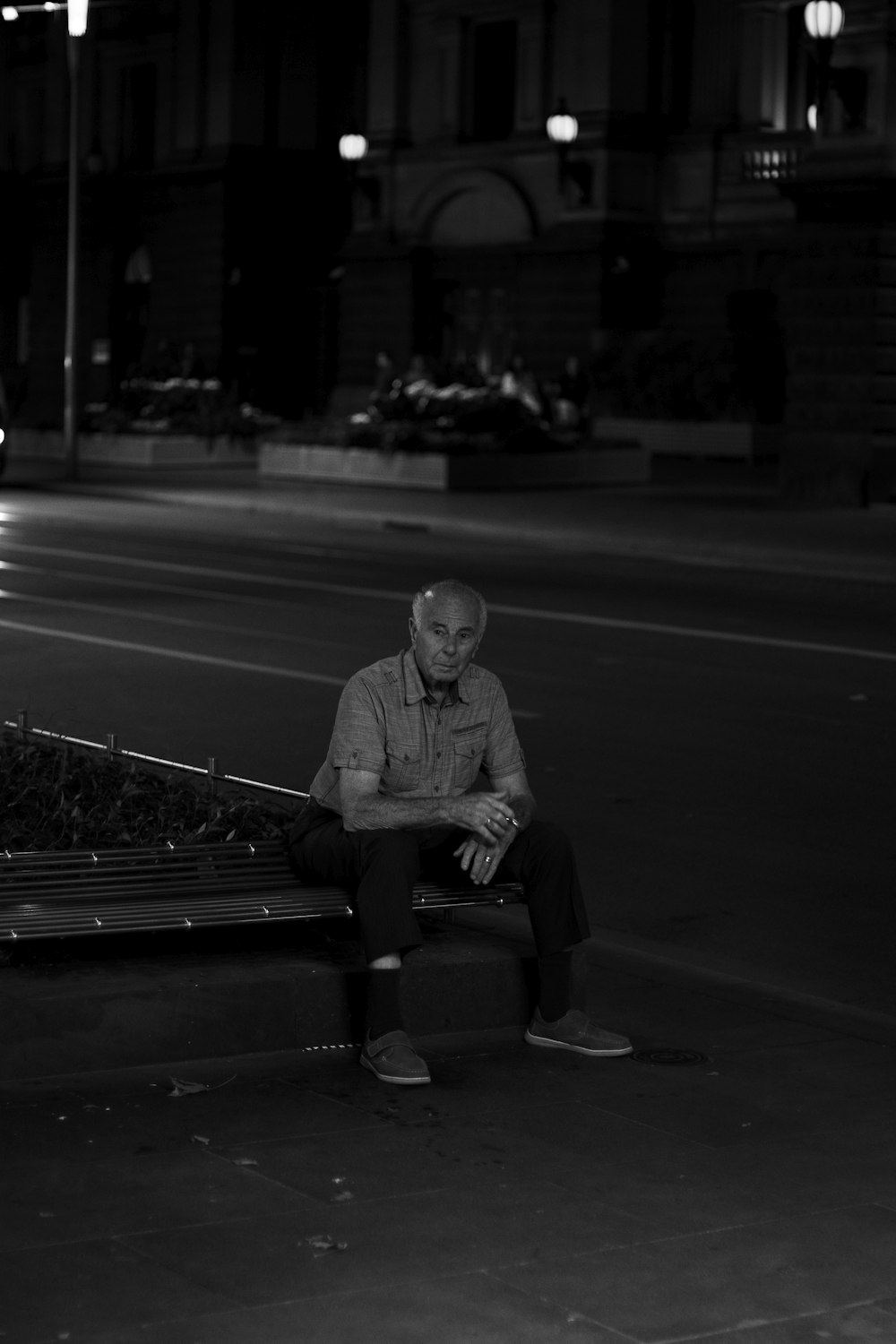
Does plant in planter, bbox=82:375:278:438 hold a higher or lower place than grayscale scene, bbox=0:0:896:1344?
higher

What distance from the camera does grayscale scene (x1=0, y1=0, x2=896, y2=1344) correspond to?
16.4 feet

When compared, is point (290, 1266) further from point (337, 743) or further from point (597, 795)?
point (597, 795)

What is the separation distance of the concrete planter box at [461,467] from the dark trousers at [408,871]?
2888 centimetres

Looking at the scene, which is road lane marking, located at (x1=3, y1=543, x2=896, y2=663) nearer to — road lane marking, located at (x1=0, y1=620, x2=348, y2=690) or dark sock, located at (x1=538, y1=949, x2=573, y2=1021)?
road lane marking, located at (x1=0, y1=620, x2=348, y2=690)

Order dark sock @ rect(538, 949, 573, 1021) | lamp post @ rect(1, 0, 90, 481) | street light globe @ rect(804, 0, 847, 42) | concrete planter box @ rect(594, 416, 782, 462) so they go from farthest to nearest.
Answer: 1. concrete planter box @ rect(594, 416, 782, 462)
2. lamp post @ rect(1, 0, 90, 481)
3. street light globe @ rect(804, 0, 847, 42)
4. dark sock @ rect(538, 949, 573, 1021)

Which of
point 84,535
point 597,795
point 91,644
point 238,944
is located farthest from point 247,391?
point 238,944

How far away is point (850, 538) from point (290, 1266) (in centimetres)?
2288

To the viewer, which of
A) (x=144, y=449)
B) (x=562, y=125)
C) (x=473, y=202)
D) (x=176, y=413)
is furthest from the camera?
(x=473, y=202)

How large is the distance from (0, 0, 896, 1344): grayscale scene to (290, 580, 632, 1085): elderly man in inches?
0.5

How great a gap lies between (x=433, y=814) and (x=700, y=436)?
39.3 m

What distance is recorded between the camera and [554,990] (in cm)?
658

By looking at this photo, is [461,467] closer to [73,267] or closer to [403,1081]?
[73,267]

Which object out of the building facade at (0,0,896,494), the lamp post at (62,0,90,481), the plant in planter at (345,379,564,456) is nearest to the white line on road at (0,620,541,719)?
the building facade at (0,0,896,494)

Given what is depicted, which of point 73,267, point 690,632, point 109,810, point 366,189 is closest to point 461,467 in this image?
point 73,267
